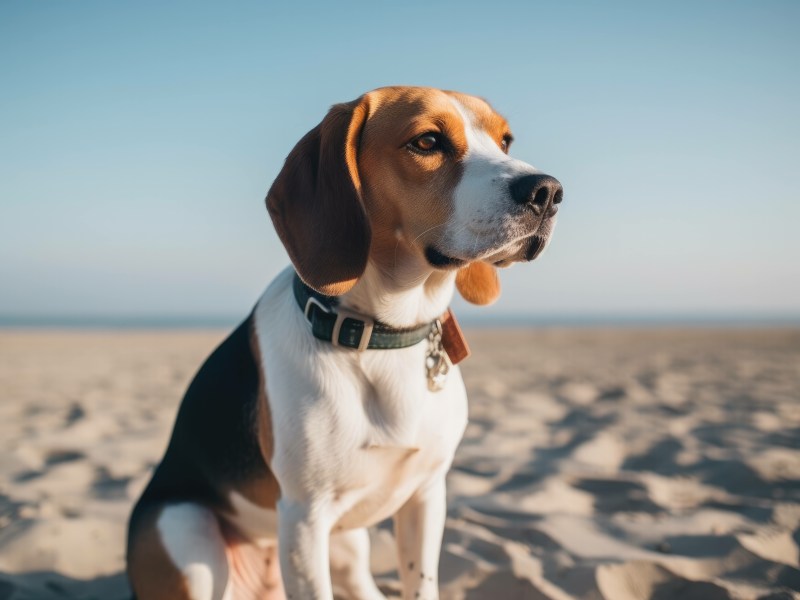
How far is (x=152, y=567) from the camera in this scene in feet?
6.68

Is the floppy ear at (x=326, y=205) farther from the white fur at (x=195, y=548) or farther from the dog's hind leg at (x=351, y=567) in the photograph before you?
the dog's hind leg at (x=351, y=567)

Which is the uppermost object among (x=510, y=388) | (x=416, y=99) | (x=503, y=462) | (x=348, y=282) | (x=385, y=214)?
(x=416, y=99)

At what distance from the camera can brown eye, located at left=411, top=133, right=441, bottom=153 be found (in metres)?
1.96

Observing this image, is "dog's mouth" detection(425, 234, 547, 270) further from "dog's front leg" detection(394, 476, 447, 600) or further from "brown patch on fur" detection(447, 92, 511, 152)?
"dog's front leg" detection(394, 476, 447, 600)

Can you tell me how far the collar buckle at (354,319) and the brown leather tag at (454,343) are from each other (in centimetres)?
33

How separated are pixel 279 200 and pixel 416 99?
1.79 feet

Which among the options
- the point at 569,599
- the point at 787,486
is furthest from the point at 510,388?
the point at 569,599

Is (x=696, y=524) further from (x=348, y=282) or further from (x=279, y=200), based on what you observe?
(x=279, y=200)

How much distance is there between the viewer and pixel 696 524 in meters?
3.14

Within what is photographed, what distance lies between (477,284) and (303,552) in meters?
1.10

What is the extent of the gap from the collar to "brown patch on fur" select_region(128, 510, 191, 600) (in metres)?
0.85

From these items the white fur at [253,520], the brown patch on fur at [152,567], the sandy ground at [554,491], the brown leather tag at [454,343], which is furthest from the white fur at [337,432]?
the sandy ground at [554,491]

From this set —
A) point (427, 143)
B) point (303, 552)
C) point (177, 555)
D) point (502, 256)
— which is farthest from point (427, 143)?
point (177, 555)

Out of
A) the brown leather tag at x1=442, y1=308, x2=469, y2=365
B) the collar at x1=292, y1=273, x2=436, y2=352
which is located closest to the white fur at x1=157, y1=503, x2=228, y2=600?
the collar at x1=292, y1=273, x2=436, y2=352
